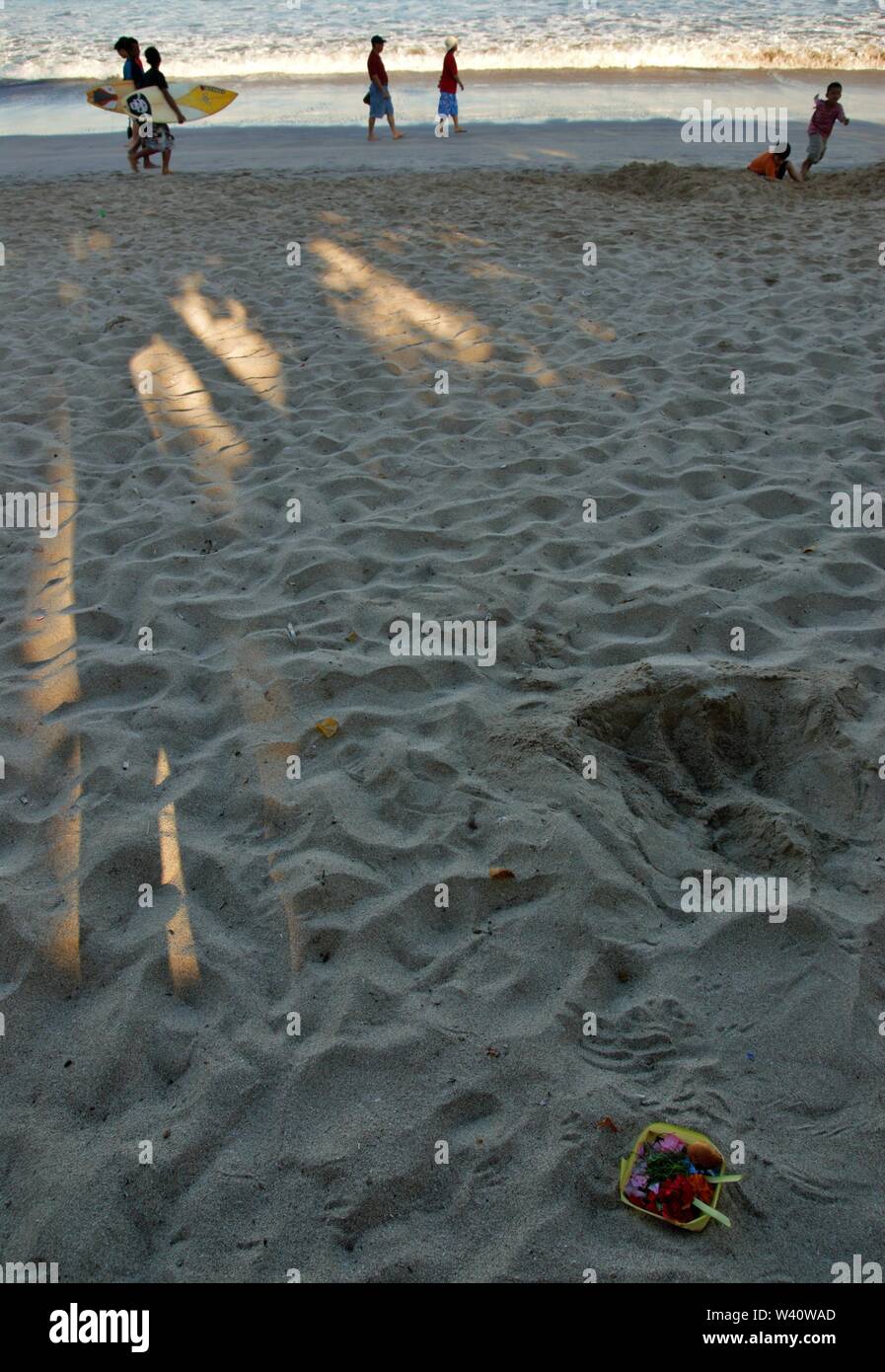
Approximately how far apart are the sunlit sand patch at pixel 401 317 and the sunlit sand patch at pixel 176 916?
160 inches

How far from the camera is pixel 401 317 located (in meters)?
6.95

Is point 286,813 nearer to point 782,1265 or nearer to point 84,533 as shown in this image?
point 782,1265

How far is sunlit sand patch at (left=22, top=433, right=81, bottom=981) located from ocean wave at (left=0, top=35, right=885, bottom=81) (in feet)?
64.1

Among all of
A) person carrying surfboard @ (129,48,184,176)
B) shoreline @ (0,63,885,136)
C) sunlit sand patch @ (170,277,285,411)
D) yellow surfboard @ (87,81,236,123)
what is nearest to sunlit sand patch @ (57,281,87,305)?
sunlit sand patch @ (170,277,285,411)

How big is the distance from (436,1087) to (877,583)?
2834 mm

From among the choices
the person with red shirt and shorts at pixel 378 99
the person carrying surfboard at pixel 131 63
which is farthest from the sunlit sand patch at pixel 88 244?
the person with red shirt and shorts at pixel 378 99

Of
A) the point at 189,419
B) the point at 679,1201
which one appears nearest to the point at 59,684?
the point at 189,419

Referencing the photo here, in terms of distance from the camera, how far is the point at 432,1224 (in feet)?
7.07

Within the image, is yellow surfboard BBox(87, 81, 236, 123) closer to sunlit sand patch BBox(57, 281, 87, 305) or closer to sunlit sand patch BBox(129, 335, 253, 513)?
sunlit sand patch BBox(57, 281, 87, 305)

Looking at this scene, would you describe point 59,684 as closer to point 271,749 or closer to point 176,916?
point 271,749

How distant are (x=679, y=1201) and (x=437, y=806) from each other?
1.35 meters

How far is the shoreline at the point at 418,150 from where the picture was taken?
40.3ft

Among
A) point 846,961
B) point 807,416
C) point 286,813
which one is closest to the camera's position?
point 846,961
